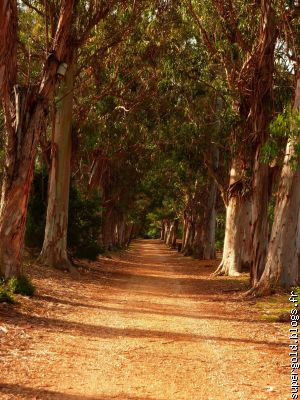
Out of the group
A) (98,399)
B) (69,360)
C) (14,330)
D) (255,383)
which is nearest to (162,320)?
(14,330)

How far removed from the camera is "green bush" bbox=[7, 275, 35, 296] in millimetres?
11570

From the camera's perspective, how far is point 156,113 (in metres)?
23.9

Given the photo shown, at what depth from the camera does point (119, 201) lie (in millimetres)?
38750

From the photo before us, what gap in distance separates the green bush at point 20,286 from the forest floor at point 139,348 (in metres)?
0.21

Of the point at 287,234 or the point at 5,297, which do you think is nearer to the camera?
the point at 5,297

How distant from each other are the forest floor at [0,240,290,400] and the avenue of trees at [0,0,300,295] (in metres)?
2.00

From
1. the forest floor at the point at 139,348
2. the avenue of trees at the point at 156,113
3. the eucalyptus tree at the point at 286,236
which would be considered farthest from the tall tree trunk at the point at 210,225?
the eucalyptus tree at the point at 286,236

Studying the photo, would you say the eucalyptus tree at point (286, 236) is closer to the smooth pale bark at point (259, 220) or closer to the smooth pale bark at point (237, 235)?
the smooth pale bark at point (259, 220)

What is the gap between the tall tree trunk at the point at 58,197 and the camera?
18562 millimetres

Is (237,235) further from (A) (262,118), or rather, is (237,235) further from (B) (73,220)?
(A) (262,118)

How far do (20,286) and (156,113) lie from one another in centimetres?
1349

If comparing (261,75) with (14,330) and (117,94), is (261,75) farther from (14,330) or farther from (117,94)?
(14,330)

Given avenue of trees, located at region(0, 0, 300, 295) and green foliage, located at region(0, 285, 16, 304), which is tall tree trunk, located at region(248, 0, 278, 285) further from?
green foliage, located at region(0, 285, 16, 304)

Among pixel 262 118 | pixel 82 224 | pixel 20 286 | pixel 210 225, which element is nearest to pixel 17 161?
pixel 20 286
